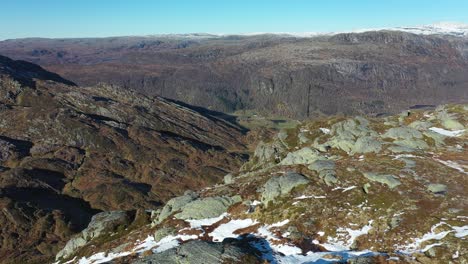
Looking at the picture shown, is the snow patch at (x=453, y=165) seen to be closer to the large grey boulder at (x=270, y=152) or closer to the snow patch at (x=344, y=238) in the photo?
the snow patch at (x=344, y=238)

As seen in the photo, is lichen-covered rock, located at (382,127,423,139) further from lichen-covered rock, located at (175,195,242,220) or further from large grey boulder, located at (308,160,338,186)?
lichen-covered rock, located at (175,195,242,220)

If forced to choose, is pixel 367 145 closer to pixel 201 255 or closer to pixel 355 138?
pixel 355 138

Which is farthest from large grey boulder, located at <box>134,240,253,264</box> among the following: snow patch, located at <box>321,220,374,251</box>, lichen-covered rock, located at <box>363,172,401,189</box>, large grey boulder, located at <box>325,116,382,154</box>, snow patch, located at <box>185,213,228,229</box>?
large grey boulder, located at <box>325,116,382,154</box>

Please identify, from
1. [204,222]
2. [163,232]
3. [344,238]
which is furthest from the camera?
[204,222]

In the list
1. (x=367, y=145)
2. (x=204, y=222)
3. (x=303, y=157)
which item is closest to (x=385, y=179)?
(x=367, y=145)

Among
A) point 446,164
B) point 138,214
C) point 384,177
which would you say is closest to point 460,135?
point 446,164

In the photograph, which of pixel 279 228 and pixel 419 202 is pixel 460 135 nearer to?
pixel 419 202

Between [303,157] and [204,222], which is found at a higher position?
[303,157]

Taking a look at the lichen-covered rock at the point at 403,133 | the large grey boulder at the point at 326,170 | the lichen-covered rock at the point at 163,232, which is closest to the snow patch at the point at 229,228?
the lichen-covered rock at the point at 163,232
